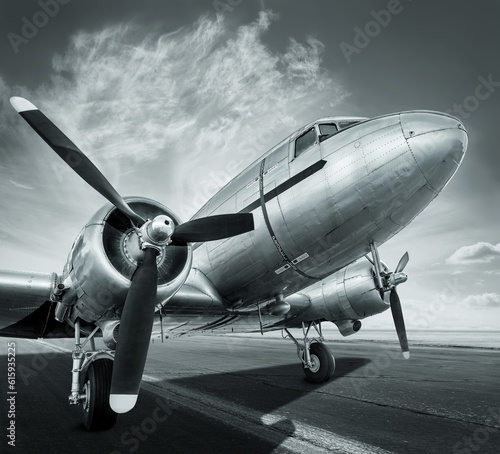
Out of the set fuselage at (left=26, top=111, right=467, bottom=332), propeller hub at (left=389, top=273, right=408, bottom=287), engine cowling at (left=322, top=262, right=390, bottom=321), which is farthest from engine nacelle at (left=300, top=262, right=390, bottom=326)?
fuselage at (left=26, top=111, right=467, bottom=332)

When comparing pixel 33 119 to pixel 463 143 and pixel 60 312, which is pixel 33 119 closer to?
A: pixel 60 312

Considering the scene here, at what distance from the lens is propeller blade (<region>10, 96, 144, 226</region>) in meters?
5.42

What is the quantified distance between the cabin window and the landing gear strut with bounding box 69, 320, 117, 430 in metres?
5.18

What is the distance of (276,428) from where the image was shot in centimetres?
545

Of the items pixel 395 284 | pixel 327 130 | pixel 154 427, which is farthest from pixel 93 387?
pixel 327 130

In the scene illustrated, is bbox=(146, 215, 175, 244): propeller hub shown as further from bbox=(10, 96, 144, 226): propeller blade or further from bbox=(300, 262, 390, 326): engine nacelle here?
bbox=(300, 262, 390, 326): engine nacelle

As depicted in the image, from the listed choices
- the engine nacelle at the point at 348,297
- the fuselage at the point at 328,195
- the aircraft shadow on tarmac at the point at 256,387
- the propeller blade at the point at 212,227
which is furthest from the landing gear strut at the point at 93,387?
the engine nacelle at the point at 348,297

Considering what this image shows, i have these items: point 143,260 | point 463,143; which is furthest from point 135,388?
point 463,143

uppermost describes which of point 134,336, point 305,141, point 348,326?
point 305,141

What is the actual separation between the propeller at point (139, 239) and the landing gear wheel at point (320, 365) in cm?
635

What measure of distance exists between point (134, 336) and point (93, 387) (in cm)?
149

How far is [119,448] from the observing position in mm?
4770

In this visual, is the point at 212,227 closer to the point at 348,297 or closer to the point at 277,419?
the point at 277,419

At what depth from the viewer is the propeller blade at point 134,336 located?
A: 15.3 feet
